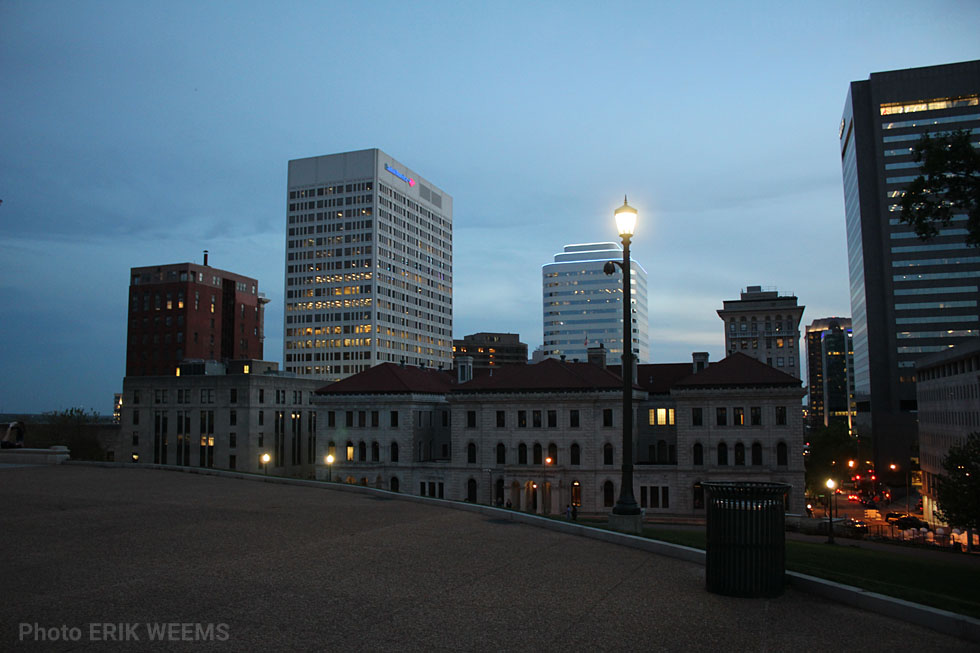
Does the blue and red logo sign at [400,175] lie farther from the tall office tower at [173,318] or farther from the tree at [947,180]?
the tree at [947,180]

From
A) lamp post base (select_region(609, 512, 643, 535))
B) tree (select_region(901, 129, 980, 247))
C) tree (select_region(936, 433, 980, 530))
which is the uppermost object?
tree (select_region(901, 129, 980, 247))

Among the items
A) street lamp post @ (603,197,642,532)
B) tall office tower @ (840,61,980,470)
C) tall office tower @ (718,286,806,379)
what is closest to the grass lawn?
street lamp post @ (603,197,642,532)

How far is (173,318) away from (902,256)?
13931 centimetres

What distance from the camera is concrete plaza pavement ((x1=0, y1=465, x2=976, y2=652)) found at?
9.74 meters

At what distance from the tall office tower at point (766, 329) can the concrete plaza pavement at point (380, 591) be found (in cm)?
11736

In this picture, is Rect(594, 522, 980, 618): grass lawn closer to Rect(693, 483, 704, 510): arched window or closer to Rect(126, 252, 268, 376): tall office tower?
Rect(693, 483, 704, 510): arched window

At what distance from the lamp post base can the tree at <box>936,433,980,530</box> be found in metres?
29.5

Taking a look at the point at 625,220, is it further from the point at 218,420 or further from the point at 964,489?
the point at 218,420

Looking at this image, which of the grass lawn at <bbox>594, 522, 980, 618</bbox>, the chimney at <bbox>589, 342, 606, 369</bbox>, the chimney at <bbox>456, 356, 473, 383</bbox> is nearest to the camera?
the grass lawn at <bbox>594, 522, 980, 618</bbox>

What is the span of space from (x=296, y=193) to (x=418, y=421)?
349 feet

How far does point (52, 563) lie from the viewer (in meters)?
13.7

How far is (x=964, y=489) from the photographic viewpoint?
130ft

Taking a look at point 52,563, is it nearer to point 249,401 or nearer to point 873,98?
point 249,401

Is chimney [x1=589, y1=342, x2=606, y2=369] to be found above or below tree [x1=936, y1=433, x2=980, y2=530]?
above
